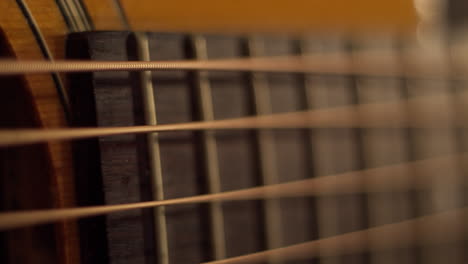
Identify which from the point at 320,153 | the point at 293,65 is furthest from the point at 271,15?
the point at 320,153

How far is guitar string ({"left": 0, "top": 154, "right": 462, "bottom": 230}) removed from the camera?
1.11ft

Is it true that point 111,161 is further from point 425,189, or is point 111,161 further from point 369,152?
point 425,189

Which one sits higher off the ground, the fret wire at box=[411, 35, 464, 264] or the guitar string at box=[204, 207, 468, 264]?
the fret wire at box=[411, 35, 464, 264]

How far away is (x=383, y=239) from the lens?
2.08ft

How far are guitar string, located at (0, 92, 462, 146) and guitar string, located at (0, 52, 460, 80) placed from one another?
0.04m

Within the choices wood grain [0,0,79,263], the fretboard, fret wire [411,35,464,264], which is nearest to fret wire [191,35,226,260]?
the fretboard

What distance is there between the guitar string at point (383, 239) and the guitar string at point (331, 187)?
0.05 meters

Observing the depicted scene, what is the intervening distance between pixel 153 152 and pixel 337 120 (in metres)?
0.25

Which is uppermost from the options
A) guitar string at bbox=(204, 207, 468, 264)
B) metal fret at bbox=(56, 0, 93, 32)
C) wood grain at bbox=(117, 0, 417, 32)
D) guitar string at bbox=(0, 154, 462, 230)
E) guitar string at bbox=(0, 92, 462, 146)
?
wood grain at bbox=(117, 0, 417, 32)

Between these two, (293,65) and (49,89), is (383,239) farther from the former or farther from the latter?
(49,89)

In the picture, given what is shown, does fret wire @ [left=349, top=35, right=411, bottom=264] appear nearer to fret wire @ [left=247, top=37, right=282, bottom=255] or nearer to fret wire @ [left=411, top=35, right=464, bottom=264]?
fret wire @ [left=411, top=35, right=464, bottom=264]

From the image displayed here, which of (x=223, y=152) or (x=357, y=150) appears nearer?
(x=223, y=152)

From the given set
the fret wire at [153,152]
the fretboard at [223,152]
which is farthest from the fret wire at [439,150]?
the fret wire at [153,152]

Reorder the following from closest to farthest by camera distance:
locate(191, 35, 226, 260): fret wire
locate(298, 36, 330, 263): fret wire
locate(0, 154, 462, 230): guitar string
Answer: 1. locate(0, 154, 462, 230): guitar string
2. locate(191, 35, 226, 260): fret wire
3. locate(298, 36, 330, 263): fret wire
